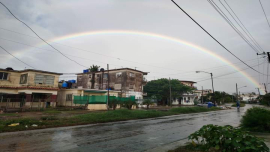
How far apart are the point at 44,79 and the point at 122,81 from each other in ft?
75.7

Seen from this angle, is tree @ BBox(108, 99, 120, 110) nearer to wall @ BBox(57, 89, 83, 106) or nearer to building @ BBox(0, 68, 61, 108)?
wall @ BBox(57, 89, 83, 106)

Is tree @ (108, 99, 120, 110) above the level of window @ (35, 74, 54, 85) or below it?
below

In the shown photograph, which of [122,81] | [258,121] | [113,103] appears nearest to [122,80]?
[122,81]

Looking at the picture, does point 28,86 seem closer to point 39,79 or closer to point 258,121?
point 39,79

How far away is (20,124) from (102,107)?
56.8 feet

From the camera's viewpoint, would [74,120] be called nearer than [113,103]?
Yes

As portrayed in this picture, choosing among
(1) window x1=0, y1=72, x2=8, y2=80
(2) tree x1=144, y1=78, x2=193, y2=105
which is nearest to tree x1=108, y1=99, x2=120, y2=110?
(1) window x1=0, y1=72, x2=8, y2=80

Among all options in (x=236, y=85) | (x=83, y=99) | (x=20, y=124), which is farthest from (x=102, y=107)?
(x=236, y=85)

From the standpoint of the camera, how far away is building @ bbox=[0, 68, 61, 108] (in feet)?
93.0

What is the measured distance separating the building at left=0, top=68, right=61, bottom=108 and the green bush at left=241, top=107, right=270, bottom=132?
28.8m

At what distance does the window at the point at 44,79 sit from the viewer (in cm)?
3081

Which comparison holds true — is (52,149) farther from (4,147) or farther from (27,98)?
(27,98)

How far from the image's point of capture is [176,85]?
57.7 metres

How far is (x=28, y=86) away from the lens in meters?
28.7
